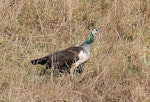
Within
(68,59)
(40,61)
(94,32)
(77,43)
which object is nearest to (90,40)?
(94,32)

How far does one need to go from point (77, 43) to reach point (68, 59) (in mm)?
632

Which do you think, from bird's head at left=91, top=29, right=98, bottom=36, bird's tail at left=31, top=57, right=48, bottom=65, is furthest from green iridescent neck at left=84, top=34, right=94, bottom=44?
bird's tail at left=31, top=57, right=48, bottom=65

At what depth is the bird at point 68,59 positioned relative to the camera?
5.21 m

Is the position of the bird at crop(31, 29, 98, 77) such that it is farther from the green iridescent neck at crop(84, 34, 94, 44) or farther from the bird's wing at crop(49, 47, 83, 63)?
the green iridescent neck at crop(84, 34, 94, 44)

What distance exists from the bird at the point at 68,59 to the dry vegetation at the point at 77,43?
0.28ft

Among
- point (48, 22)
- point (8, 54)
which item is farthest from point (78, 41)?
point (8, 54)

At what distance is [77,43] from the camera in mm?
5922

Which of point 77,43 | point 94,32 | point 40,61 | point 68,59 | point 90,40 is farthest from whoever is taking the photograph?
point 77,43

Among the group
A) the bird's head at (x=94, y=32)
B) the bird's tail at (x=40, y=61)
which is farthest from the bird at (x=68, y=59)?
the bird's head at (x=94, y=32)

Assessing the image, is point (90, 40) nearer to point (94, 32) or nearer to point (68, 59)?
point (94, 32)

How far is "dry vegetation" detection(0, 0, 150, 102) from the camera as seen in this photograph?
4543 mm

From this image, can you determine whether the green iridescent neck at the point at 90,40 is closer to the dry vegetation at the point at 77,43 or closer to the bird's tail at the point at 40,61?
the dry vegetation at the point at 77,43

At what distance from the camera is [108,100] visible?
4555mm

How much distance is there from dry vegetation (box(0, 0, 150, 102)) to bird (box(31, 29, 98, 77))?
0.28 feet
